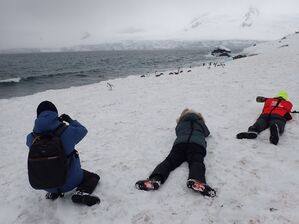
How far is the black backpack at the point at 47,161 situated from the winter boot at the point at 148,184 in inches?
64.3

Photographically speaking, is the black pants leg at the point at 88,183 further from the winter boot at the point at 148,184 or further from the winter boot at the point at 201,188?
the winter boot at the point at 201,188

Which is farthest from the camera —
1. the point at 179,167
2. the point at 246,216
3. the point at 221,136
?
the point at 221,136

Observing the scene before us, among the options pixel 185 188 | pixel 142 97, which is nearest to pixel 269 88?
pixel 142 97

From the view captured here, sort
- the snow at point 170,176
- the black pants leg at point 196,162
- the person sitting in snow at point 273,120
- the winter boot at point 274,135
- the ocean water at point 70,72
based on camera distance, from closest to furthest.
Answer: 1. the snow at point 170,176
2. the black pants leg at point 196,162
3. the winter boot at point 274,135
4. the person sitting in snow at point 273,120
5. the ocean water at point 70,72

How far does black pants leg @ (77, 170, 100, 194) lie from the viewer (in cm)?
571

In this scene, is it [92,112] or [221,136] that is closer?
[221,136]

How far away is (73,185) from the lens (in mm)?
5621

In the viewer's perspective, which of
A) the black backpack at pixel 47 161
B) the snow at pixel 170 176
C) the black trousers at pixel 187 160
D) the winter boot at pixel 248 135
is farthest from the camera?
the winter boot at pixel 248 135

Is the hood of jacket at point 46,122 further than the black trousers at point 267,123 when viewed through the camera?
No

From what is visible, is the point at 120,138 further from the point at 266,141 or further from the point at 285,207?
the point at 285,207

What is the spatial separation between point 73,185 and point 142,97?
34.0ft

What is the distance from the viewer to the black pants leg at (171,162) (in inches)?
237

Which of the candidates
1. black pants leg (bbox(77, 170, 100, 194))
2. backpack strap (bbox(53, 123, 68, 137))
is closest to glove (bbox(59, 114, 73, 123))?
backpack strap (bbox(53, 123, 68, 137))

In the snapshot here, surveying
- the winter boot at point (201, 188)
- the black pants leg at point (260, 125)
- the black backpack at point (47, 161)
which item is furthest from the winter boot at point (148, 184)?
the black pants leg at point (260, 125)
